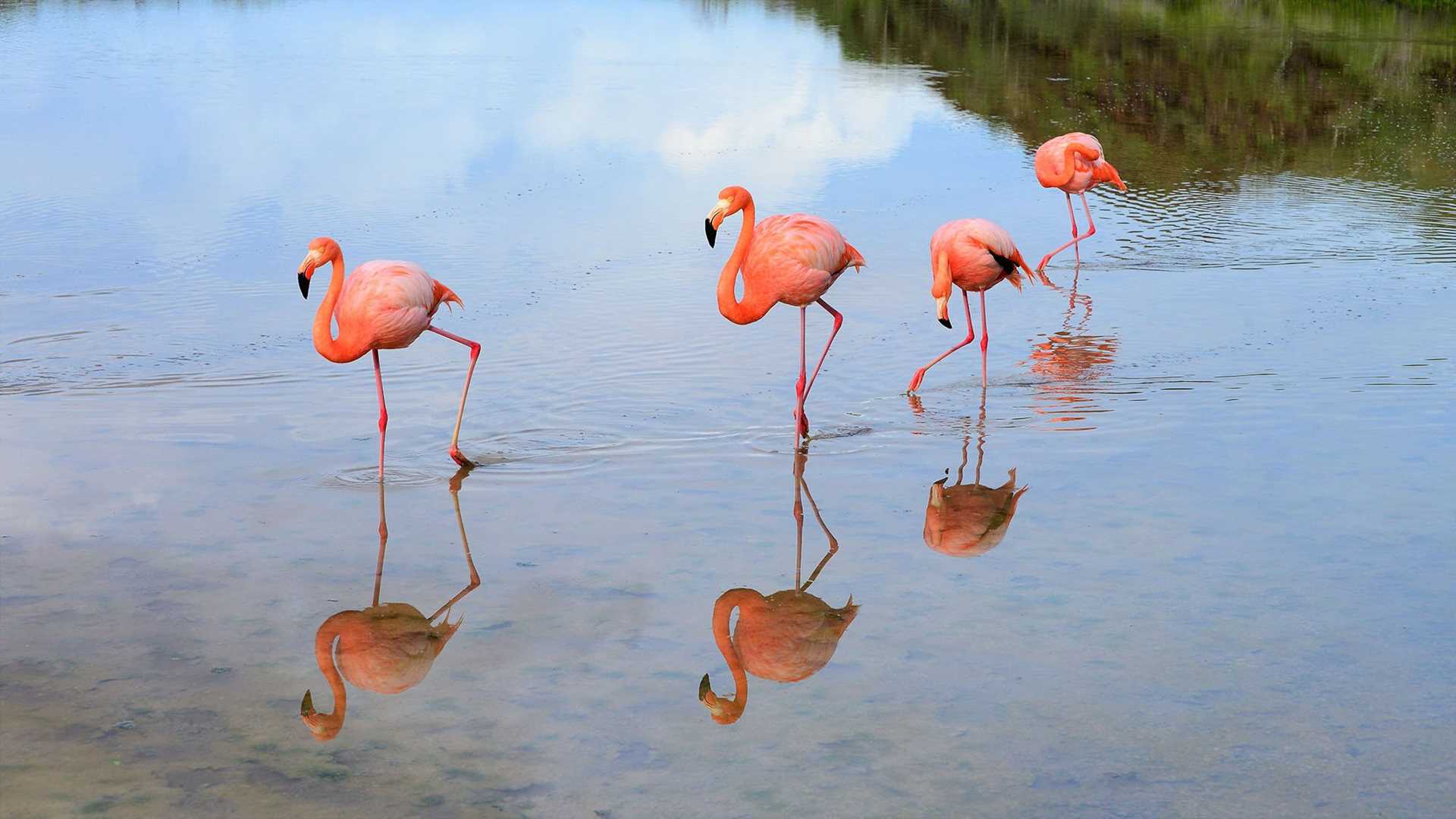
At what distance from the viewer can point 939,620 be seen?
4.75 m

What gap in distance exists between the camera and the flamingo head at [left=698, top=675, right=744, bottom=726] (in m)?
4.11

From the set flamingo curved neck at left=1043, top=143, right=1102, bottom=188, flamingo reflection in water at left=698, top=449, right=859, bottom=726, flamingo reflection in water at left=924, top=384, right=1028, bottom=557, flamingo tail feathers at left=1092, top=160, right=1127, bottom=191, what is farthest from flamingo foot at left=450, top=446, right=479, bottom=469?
flamingo tail feathers at left=1092, top=160, right=1127, bottom=191

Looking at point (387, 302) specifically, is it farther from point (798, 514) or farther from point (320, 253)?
point (798, 514)

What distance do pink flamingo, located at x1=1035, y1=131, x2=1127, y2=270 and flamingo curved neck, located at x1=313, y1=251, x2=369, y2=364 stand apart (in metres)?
5.74

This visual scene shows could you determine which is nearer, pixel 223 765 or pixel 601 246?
pixel 223 765

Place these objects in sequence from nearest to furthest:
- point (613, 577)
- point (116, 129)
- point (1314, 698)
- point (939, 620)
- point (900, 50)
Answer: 1. point (1314, 698)
2. point (939, 620)
3. point (613, 577)
4. point (116, 129)
5. point (900, 50)

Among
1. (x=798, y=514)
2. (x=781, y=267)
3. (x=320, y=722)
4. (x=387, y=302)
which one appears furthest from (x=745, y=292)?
(x=320, y=722)

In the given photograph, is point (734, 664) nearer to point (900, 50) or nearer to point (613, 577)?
point (613, 577)

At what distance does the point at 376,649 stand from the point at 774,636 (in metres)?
1.14

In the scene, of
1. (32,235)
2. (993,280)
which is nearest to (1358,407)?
(993,280)

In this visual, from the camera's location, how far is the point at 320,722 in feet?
13.4

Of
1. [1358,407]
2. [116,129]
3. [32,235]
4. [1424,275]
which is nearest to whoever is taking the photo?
[1358,407]

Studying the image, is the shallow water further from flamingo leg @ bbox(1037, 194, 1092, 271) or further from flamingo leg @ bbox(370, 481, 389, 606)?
flamingo leg @ bbox(1037, 194, 1092, 271)

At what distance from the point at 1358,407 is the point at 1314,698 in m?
3.18
